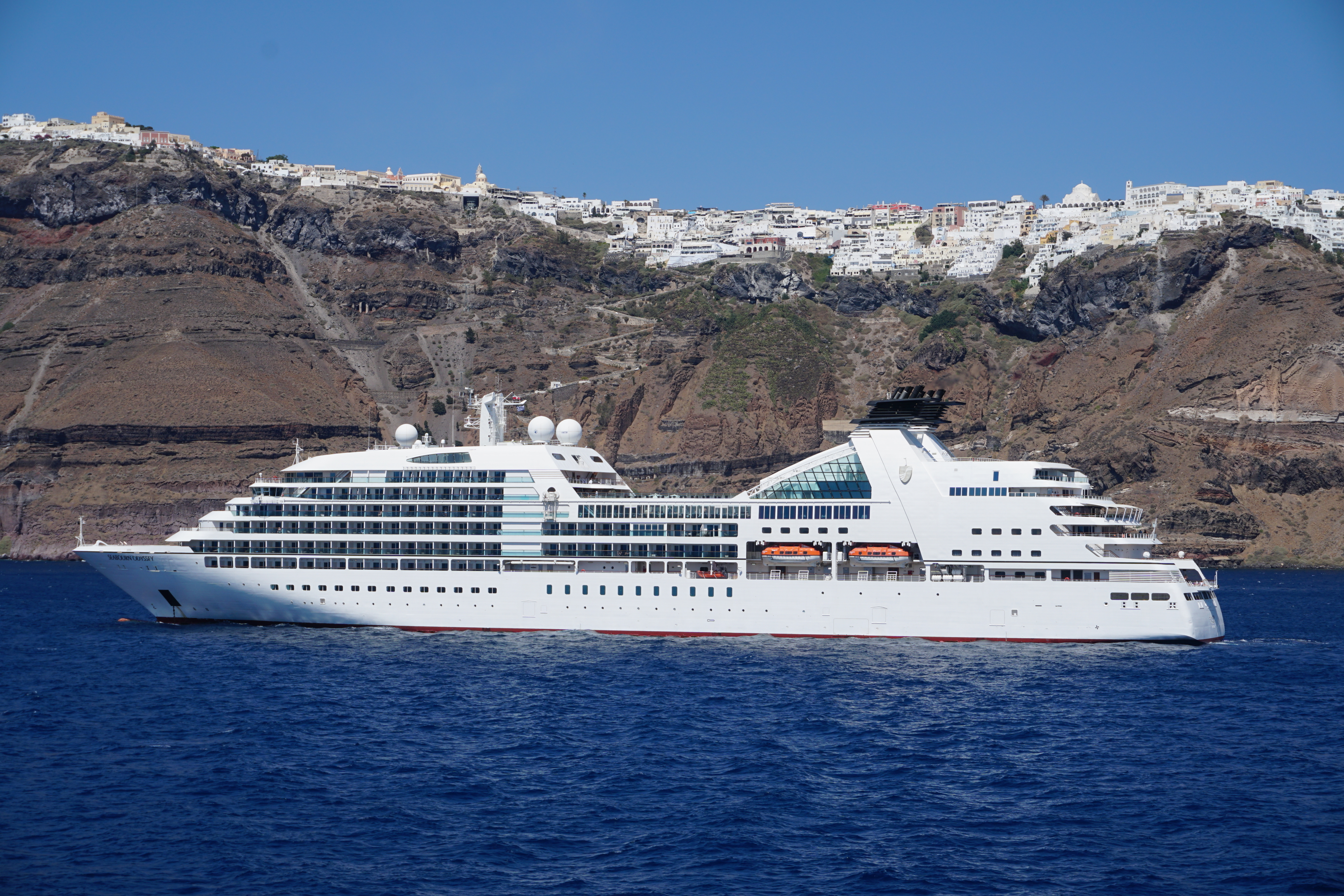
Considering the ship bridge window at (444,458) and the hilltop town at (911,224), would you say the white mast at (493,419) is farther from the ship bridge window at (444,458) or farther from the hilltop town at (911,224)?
the hilltop town at (911,224)

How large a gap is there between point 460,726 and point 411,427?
90.4ft

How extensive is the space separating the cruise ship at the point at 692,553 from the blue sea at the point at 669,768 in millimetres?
1998

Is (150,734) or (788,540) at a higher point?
(788,540)

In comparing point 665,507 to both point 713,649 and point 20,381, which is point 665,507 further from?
point 20,381

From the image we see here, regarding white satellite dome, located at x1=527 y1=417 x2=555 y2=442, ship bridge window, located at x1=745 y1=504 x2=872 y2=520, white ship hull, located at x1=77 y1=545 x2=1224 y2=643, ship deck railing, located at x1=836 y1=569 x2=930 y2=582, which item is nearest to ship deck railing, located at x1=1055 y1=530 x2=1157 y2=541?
white ship hull, located at x1=77 y1=545 x2=1224 y2=643

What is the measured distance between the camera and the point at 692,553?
55188mm

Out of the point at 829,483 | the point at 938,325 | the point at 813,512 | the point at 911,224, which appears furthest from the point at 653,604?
the point at 911,224

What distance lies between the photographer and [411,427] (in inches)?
2472

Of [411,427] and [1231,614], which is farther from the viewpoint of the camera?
[1231,614]

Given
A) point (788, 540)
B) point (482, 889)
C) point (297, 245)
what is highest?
point (297, 245)

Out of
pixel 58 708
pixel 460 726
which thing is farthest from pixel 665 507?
pixel 58 708

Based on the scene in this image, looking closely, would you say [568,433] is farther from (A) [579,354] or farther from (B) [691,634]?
(A) [579,354]

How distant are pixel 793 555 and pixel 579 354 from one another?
322ft

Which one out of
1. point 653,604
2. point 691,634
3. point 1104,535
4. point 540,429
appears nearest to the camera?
point 1104,535
